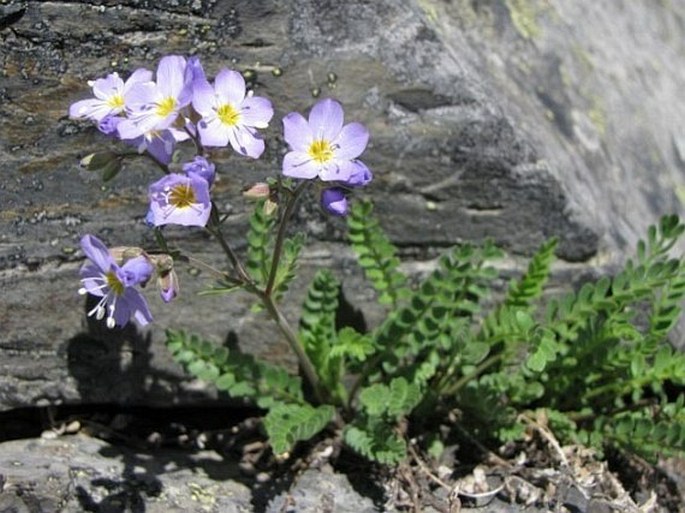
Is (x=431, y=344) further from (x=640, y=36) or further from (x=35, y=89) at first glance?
(x=640, y=36)

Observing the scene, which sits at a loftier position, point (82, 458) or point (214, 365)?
point (214, 365)

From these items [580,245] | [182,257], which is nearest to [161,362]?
[182,257]

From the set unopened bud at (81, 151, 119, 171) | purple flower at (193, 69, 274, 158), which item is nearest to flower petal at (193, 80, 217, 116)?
purple flower at (193, 69, 274, 158)

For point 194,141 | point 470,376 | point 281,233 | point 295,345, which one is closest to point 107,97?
point 194,141

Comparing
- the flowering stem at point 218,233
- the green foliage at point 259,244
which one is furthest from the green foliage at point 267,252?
the flowering stem at point 218,233

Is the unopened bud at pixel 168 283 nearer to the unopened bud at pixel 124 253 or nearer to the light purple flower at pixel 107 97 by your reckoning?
the unopened bud at pixel 124 253
